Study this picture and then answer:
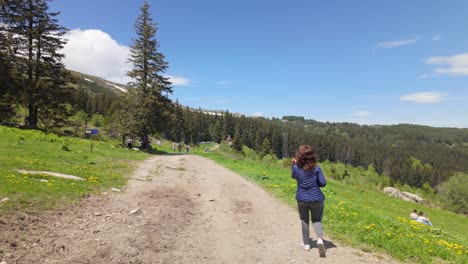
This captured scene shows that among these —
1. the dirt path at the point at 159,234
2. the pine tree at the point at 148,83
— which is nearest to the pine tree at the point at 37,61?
the pine tree at the point at 148,83

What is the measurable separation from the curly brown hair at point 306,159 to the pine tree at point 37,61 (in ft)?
115

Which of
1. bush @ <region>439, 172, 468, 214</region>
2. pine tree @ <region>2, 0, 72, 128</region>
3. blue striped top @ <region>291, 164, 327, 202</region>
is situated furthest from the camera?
bush @ <region>439, 172, 468, 214</region>

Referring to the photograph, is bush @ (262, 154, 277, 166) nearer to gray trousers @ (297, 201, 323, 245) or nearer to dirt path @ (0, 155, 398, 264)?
dirt path @ (0, 155, 398, 264)

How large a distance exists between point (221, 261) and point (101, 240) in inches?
119

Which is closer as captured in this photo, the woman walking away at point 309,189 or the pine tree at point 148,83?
the woman walking away at point 309,189

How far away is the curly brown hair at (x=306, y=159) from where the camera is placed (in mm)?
7180

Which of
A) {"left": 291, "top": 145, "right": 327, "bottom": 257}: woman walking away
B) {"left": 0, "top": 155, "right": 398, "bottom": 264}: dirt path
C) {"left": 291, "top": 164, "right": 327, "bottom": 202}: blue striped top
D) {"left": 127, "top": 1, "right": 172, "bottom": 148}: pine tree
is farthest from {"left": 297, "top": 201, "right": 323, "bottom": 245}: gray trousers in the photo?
{"left": 127, "top": 1, "right": 172, "bottom": 148}: pine tree

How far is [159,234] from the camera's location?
26.2 feet

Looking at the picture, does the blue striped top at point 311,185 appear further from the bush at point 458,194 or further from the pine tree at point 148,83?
the bush at point 458,194

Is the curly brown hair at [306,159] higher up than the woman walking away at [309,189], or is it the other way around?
the curly brown hair at [306,159]

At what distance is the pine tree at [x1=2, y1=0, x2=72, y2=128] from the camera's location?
109 feet

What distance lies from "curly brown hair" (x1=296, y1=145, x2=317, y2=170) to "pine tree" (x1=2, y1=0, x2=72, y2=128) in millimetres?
35027

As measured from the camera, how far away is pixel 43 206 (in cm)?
883

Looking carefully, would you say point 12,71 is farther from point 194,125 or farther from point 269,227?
point 194,125
